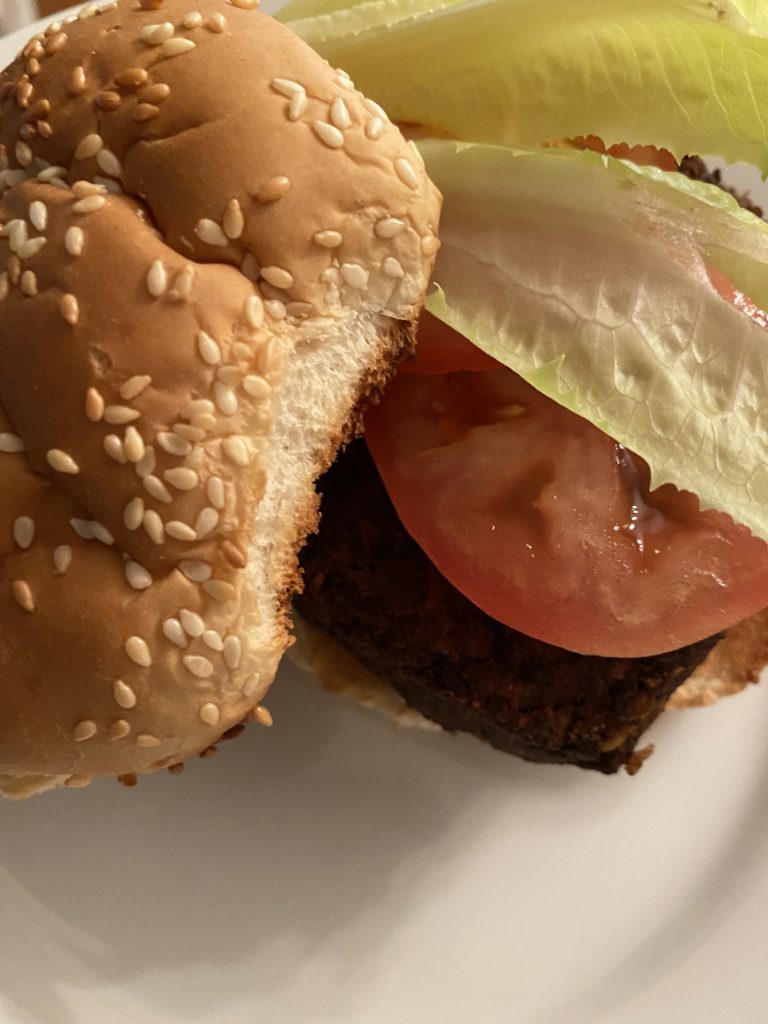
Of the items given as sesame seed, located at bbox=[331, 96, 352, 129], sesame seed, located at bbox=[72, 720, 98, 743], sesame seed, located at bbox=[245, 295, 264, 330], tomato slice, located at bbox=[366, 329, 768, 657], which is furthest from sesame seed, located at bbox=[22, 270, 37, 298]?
tomato slice, located at bbox=[366, 329, 768, 657]

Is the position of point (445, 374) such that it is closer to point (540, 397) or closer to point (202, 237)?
point (540, 397)

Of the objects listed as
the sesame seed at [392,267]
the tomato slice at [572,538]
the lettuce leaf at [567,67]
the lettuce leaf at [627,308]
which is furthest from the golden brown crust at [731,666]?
the sesame seed at [392,267]

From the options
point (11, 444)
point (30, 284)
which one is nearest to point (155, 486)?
point (11, 444)

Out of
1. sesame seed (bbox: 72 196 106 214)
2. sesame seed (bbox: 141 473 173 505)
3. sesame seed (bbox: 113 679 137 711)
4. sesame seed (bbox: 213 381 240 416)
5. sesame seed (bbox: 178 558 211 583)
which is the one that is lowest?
sesame seed (bbox: 113 679 137 711)

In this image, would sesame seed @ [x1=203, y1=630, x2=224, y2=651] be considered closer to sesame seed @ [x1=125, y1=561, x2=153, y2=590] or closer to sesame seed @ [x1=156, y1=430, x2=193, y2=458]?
sesame seed @ [x1=125, y1=561, x2=153, y2=590]

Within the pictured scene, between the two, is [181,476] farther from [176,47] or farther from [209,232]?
Answer: [176,47]

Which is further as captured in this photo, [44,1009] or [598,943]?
[598,943]

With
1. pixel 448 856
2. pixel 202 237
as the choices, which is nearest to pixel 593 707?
pixel 448 856
